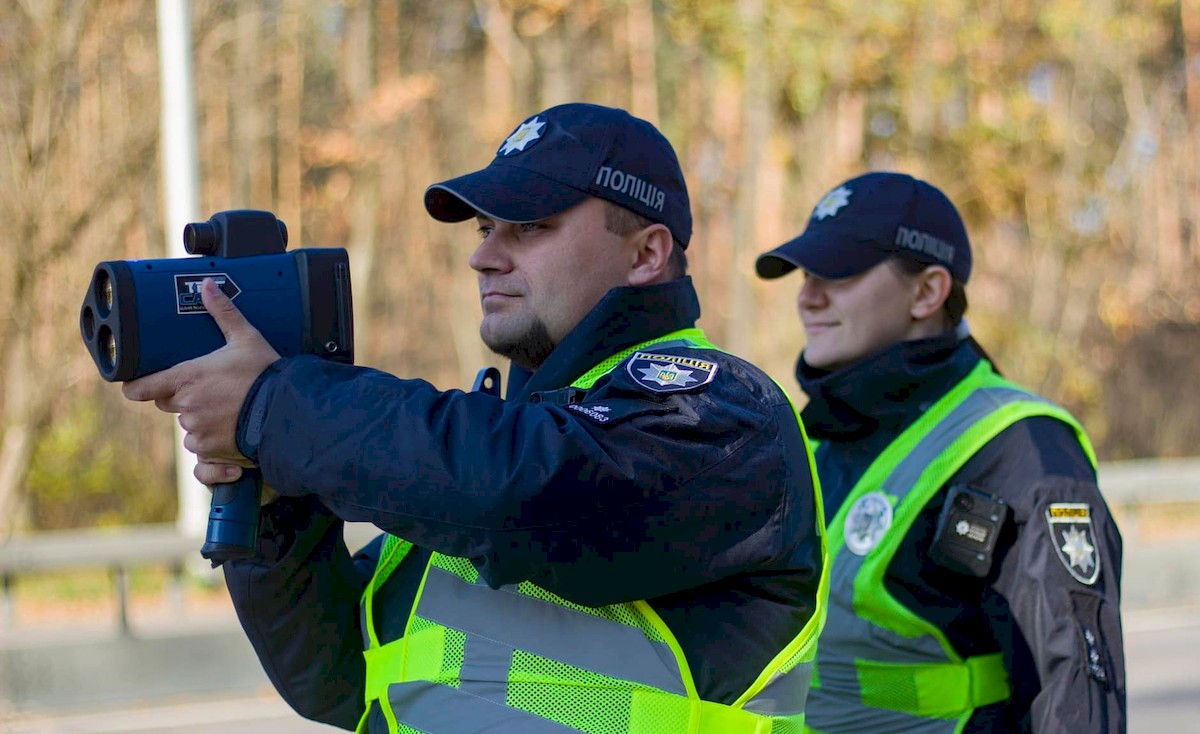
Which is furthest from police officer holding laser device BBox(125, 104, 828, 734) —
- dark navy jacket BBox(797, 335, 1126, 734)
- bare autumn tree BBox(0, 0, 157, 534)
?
bare autumn tree BBox(0, 0, 157, 534)

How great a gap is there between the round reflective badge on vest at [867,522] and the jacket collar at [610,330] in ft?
3.39

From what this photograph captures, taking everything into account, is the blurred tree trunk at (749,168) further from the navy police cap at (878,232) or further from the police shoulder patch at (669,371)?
the police shoulder patch at (669,371)

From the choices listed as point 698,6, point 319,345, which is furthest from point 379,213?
point 319,345

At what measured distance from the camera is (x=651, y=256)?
6.88 ft

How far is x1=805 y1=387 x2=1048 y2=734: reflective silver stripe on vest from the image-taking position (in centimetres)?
282

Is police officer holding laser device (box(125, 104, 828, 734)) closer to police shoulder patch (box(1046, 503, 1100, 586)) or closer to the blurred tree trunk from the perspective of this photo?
police shoulder patch (box(1046, 503, 1100, 586))

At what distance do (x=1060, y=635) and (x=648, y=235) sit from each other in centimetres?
118

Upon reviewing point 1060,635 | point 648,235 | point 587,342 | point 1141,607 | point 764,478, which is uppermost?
point 648,235

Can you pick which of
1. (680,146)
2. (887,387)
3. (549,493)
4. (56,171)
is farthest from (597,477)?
(680,146)

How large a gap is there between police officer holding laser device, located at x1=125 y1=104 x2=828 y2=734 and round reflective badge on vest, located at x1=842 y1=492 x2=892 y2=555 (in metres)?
0.92

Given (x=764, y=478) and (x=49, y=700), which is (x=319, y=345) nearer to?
(x=764, y=478)

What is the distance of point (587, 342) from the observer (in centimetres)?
198

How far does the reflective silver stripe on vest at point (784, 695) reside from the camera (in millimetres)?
1896

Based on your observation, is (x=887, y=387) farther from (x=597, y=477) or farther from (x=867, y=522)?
(x=597, y=477)
